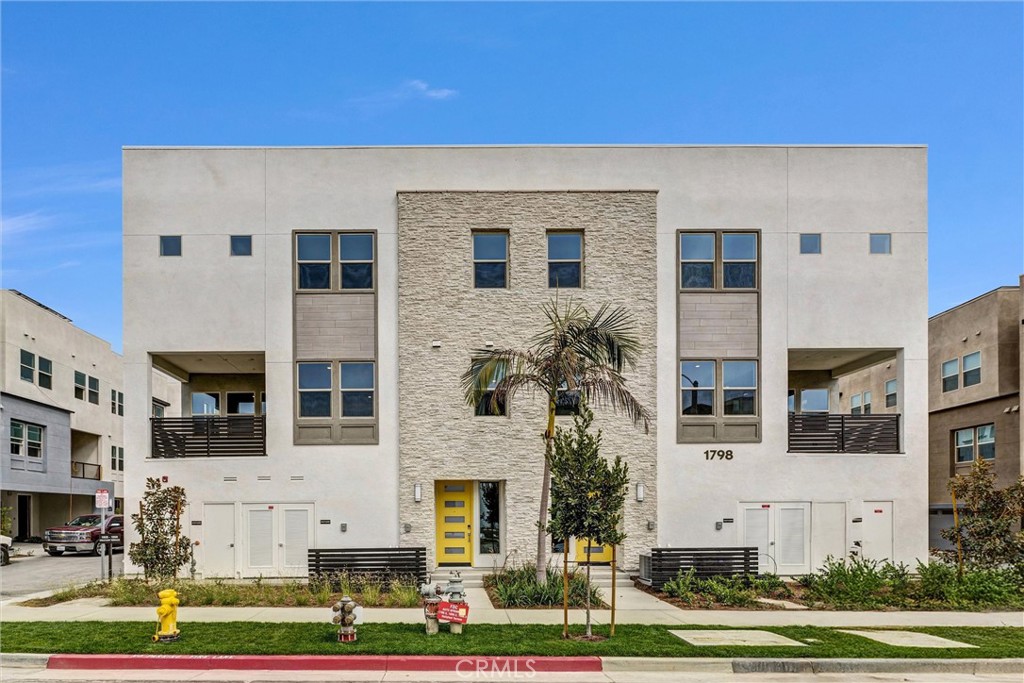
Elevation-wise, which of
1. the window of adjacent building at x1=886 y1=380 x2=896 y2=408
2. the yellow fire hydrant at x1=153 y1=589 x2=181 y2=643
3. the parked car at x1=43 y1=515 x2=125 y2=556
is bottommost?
the parked car at x1=43 y1=515 x2=125 y2=556

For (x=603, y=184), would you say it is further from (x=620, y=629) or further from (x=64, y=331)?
(x=64, y=331)

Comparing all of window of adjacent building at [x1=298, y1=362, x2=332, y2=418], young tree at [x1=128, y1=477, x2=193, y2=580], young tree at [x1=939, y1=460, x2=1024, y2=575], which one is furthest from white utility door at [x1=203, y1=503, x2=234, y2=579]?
young tree at [x1=939, y1=460, x2=1024, y2=575]

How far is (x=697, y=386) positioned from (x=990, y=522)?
7.21 meters

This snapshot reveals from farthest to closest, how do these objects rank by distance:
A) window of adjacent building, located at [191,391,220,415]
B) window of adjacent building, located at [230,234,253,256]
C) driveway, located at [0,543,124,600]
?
window of adjacent building, located at [191,391,220,415], window of adjacent building, located at [230,234,253,256], driveway, located at [0,543,124,600]

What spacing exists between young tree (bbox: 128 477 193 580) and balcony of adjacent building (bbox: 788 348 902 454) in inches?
605

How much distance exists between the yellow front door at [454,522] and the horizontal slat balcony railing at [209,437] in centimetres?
474

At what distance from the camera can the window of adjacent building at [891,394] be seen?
3994 cm

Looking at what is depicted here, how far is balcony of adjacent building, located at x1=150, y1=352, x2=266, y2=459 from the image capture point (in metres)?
21.7

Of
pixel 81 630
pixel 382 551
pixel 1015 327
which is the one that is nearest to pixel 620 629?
pixel 382 551

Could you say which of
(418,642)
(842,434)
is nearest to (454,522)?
(418,642)

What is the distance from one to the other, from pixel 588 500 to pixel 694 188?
11547 millimetres

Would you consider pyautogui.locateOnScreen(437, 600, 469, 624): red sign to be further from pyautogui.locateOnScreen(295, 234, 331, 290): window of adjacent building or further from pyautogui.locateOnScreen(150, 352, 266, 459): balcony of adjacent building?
pyautogui.locateOnScreen(295, 234, 331, 290): window of adjacent building

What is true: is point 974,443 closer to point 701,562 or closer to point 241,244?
point 701,562

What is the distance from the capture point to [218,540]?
2111 centimetres
